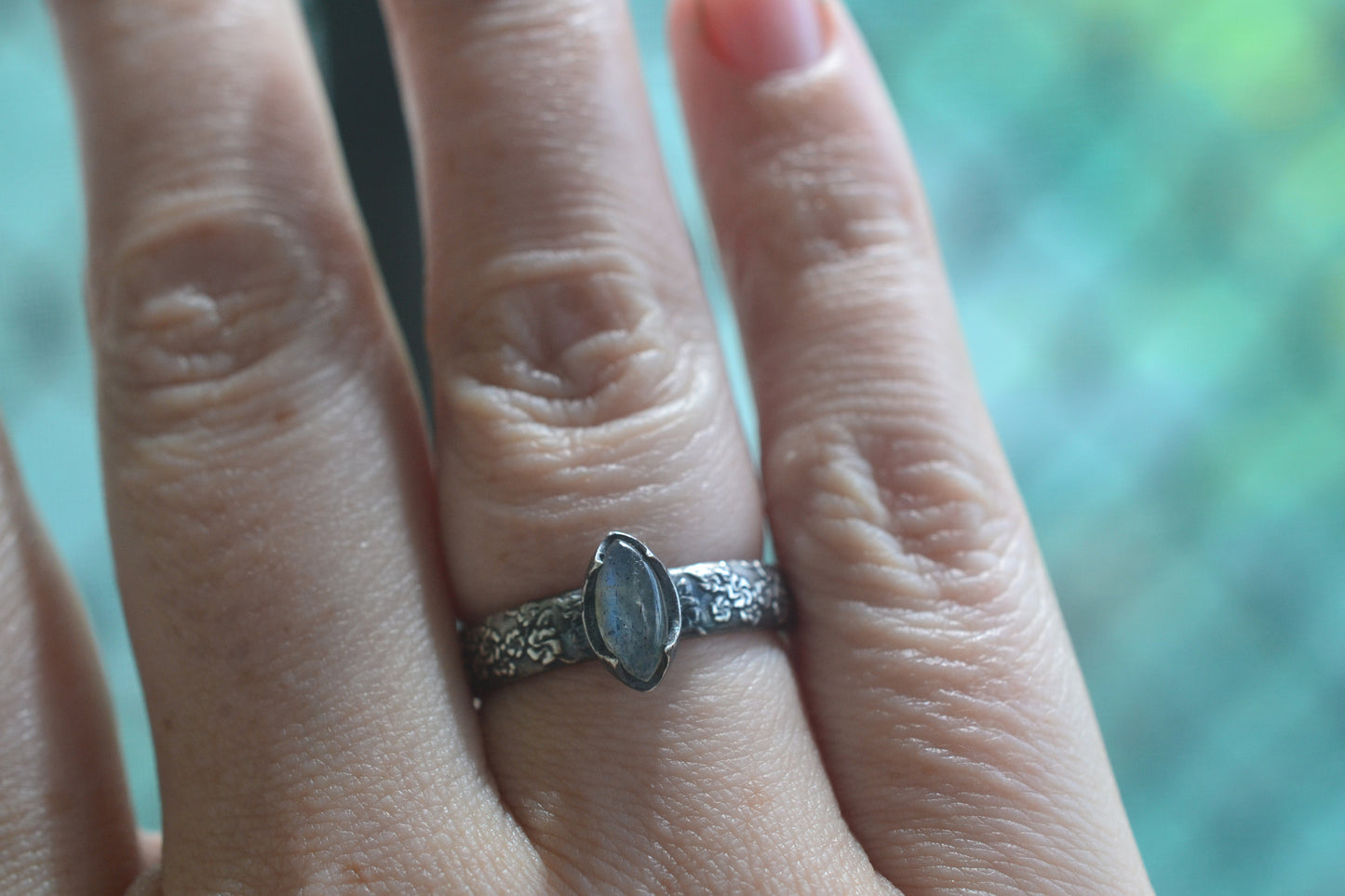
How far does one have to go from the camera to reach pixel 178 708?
68 cm

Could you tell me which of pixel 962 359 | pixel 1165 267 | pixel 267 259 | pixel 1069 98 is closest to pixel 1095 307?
pixel 1165 267

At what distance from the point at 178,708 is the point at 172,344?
0.25 metres

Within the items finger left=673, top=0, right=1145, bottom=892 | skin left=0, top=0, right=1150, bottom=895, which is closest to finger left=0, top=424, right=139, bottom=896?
skin left=0, top=0, right=1150, bottom=895

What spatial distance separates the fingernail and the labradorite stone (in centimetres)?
41

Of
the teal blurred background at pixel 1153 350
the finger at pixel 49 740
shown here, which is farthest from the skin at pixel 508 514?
the teal blurred background at pixel 1153 350

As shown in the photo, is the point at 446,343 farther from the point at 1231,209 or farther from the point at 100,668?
the point at 1231,209

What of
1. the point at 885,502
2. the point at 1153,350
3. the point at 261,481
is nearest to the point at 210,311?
the point at 261,481

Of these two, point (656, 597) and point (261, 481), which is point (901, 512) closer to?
point (656, 597)

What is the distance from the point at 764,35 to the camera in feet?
2.66

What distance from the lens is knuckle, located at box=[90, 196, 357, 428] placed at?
72 cm

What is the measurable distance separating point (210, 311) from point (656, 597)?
0.37 m

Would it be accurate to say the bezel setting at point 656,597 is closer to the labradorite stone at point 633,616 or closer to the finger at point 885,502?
the labradorite stone at point 633,616

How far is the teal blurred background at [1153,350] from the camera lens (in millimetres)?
1023

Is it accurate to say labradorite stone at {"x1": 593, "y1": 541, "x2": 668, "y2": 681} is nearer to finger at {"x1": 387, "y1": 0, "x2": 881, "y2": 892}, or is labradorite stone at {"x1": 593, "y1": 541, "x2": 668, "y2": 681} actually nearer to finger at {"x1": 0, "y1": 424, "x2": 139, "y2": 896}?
finger at {"x1": 387, "y1": 0, "x2": 881, "y2": 892}
